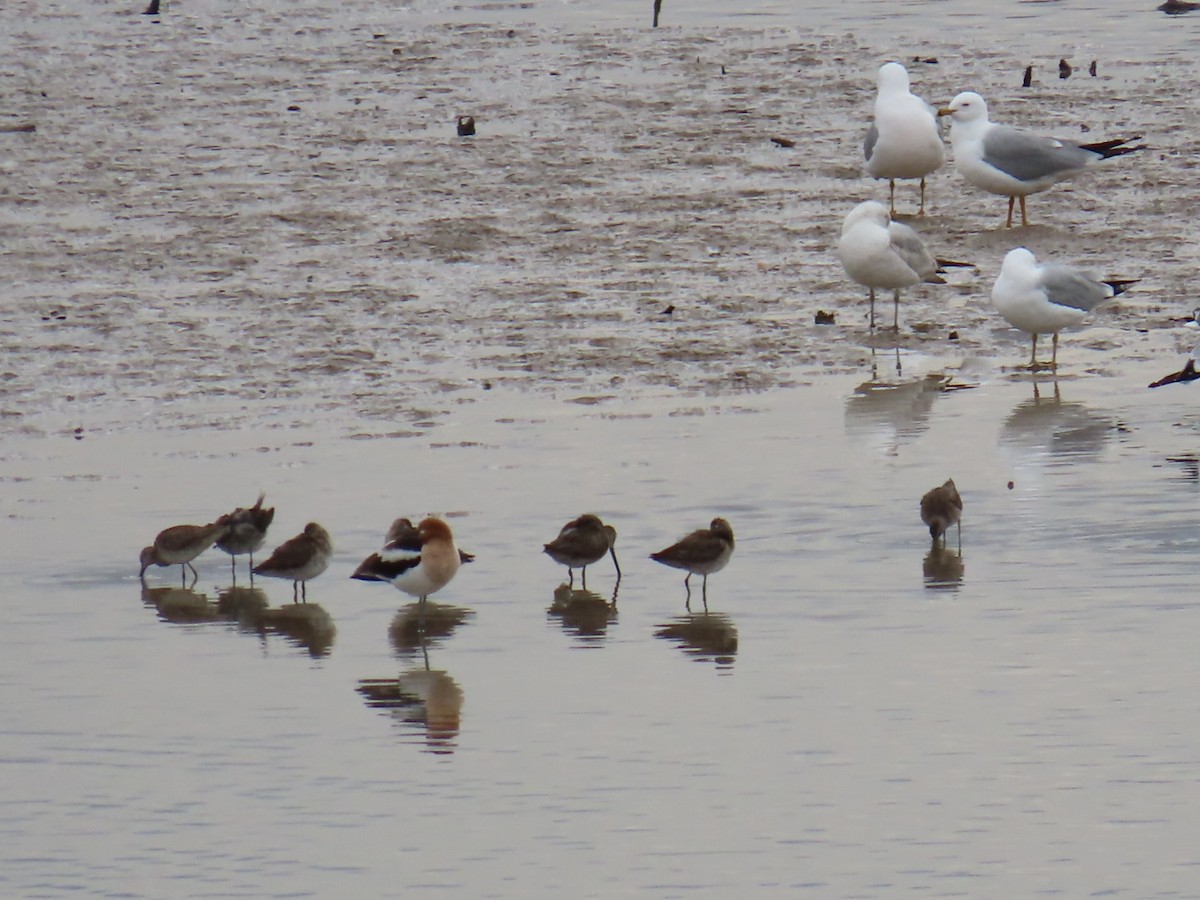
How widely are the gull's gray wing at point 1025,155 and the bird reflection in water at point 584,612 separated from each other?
8510 mm

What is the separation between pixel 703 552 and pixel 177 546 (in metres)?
2.13

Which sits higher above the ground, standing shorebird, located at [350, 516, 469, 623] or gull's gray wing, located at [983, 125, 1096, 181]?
gull's gray wing, located at [983, 125, 1096, 181]

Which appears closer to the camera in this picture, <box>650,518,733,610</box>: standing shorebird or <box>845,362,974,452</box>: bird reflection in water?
<box>650,518,733,610</box>: standing shorebird

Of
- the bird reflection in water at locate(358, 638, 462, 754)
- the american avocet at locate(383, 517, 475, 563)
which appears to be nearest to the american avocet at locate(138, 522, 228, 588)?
the american avocet at locate(383, 517, 475, 563)

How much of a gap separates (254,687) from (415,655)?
65 centimetres

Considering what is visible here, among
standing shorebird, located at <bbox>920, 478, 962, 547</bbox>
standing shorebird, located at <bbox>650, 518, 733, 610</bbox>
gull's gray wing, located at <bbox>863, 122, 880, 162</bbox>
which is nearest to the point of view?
standing shorebird, located at <bbox>650, 518, 733, 610</bbox>

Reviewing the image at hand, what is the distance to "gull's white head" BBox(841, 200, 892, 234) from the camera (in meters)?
14.8

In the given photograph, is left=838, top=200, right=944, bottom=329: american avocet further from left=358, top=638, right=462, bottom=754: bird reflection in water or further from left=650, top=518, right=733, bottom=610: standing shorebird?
left=358, top=638, right=462, bottom=754: bird reflection in water

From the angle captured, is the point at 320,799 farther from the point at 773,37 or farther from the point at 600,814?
the point at 773,37

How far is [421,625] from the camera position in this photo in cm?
919

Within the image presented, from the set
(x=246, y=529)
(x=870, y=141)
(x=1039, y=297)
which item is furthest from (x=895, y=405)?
(x=870, y=141)

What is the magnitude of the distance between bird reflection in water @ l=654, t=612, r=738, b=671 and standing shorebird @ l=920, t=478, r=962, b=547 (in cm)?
122

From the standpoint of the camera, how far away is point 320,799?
724cm

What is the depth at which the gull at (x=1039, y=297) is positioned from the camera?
13648mm
